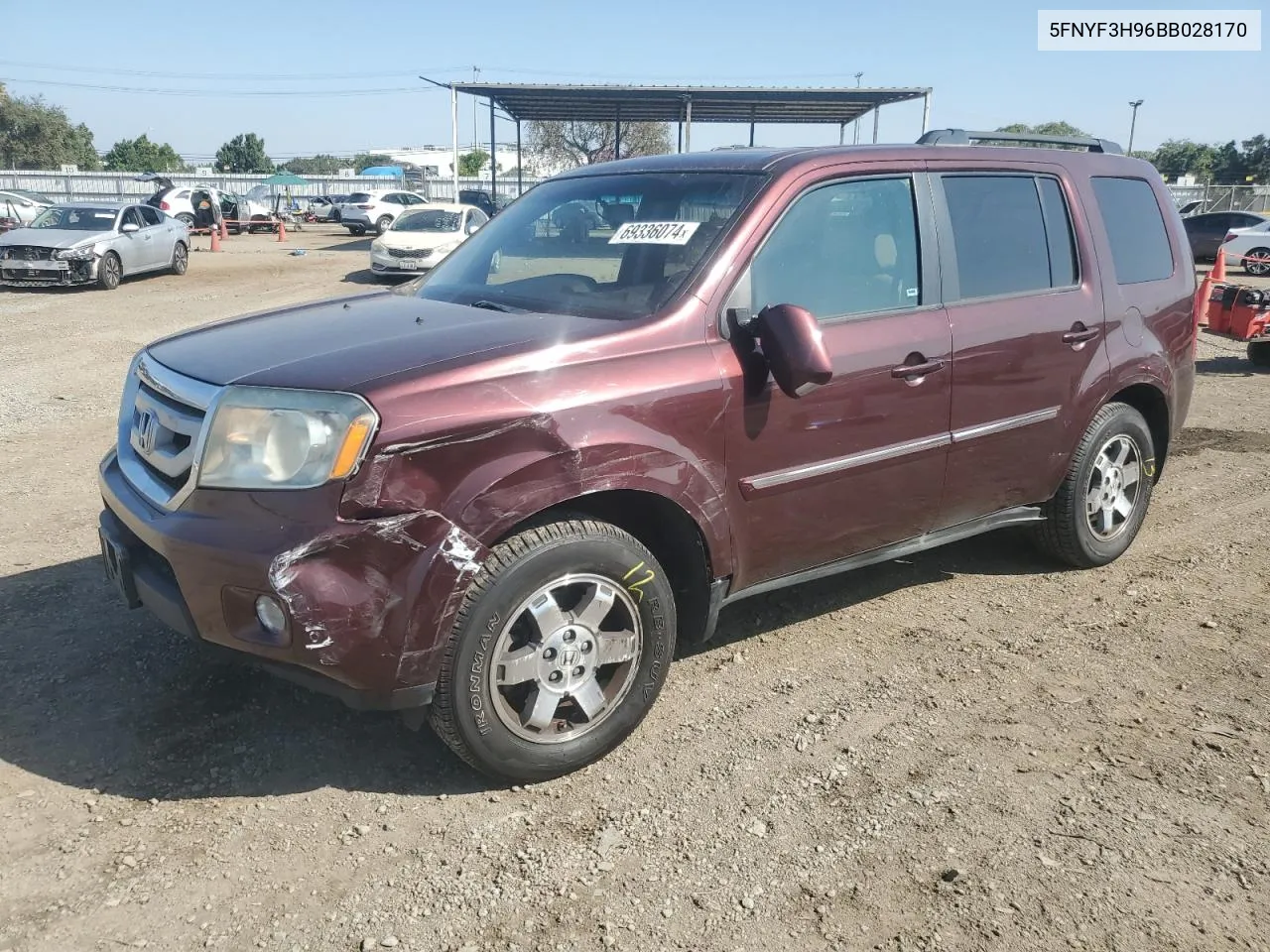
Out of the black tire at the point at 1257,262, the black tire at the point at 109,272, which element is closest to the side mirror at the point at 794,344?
the black tire at the point at 109,272

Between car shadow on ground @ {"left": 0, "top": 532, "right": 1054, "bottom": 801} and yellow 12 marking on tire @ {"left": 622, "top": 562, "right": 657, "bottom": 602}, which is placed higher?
yellow 12 marking on tire @ {"left": 622, "top": 562, "right": 657, "bottom": 602}

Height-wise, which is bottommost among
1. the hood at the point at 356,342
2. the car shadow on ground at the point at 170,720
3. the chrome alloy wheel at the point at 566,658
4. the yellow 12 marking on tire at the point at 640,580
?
the car shadow on ground at the point at 170,720

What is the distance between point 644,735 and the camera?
338 centimetres

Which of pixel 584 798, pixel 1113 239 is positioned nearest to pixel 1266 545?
pixel 1113 239

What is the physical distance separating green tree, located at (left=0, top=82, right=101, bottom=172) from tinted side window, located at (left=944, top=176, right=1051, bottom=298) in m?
81.6

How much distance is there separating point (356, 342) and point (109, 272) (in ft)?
55.2

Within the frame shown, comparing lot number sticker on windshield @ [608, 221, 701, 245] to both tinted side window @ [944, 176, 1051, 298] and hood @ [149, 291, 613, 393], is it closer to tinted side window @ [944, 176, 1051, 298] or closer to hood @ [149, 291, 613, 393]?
hood @ [149, 291, 613, 393]

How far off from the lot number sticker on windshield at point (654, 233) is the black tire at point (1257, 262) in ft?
81.8

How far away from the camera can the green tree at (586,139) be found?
57188 millimetres

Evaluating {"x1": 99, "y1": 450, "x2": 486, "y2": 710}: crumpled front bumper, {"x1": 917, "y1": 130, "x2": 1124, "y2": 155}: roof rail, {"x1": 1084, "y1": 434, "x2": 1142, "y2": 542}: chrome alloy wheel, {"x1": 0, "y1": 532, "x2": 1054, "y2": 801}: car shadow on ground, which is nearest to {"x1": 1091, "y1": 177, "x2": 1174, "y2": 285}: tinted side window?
{"x1": 917, "y1": 130, "x2": 1124, "y2": 155}: roof rail

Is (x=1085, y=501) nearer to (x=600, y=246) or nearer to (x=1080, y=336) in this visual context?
(x=1080, y=336)

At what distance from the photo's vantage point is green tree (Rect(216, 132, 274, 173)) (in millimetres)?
101062

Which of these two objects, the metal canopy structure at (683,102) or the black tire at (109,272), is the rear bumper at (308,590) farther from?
the metal canopy structure at (683,102)

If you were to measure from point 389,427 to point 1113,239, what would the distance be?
365 centimetres
